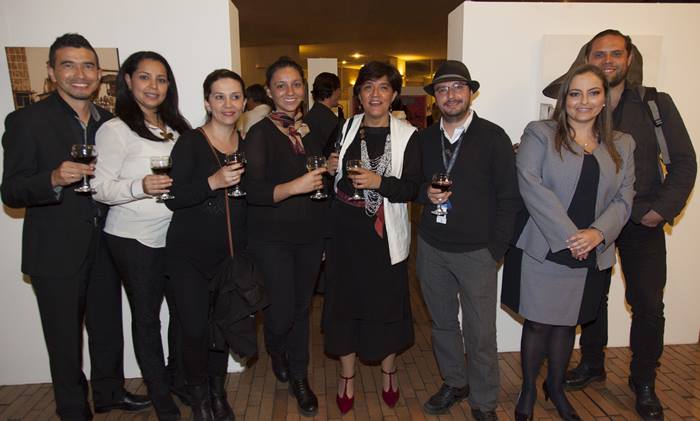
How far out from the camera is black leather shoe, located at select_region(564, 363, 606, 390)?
338 cm

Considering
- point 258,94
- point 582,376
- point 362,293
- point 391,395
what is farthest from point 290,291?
point 258,94

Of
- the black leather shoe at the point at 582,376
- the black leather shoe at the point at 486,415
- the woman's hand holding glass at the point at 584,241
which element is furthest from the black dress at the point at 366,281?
the black leather shoe at the point at 582,376

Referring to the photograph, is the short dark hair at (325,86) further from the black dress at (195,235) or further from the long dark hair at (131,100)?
the black dress at (195,235)

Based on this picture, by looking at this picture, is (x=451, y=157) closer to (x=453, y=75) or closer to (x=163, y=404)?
(x=453, y=75)

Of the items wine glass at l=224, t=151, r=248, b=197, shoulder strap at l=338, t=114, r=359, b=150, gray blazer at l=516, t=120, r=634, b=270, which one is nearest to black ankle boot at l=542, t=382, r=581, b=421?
gray blazer at l=516, t=120, r=634, b=270

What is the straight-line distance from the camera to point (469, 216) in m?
2.77

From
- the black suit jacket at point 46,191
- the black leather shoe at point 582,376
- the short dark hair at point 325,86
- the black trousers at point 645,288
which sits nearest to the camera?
the black suit jacket at point 46,191

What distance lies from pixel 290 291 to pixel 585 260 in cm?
172

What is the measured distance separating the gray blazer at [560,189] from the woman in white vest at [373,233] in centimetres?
65

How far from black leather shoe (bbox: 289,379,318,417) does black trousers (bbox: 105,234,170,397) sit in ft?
2.71

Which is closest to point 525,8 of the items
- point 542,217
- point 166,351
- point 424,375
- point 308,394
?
point 542,217

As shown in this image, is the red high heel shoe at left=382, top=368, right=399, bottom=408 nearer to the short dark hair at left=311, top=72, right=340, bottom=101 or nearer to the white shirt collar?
the white shirt collar

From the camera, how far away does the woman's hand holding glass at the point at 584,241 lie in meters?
2.58

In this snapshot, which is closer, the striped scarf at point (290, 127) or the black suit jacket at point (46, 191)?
the black suit jacket at point (46, 191)
